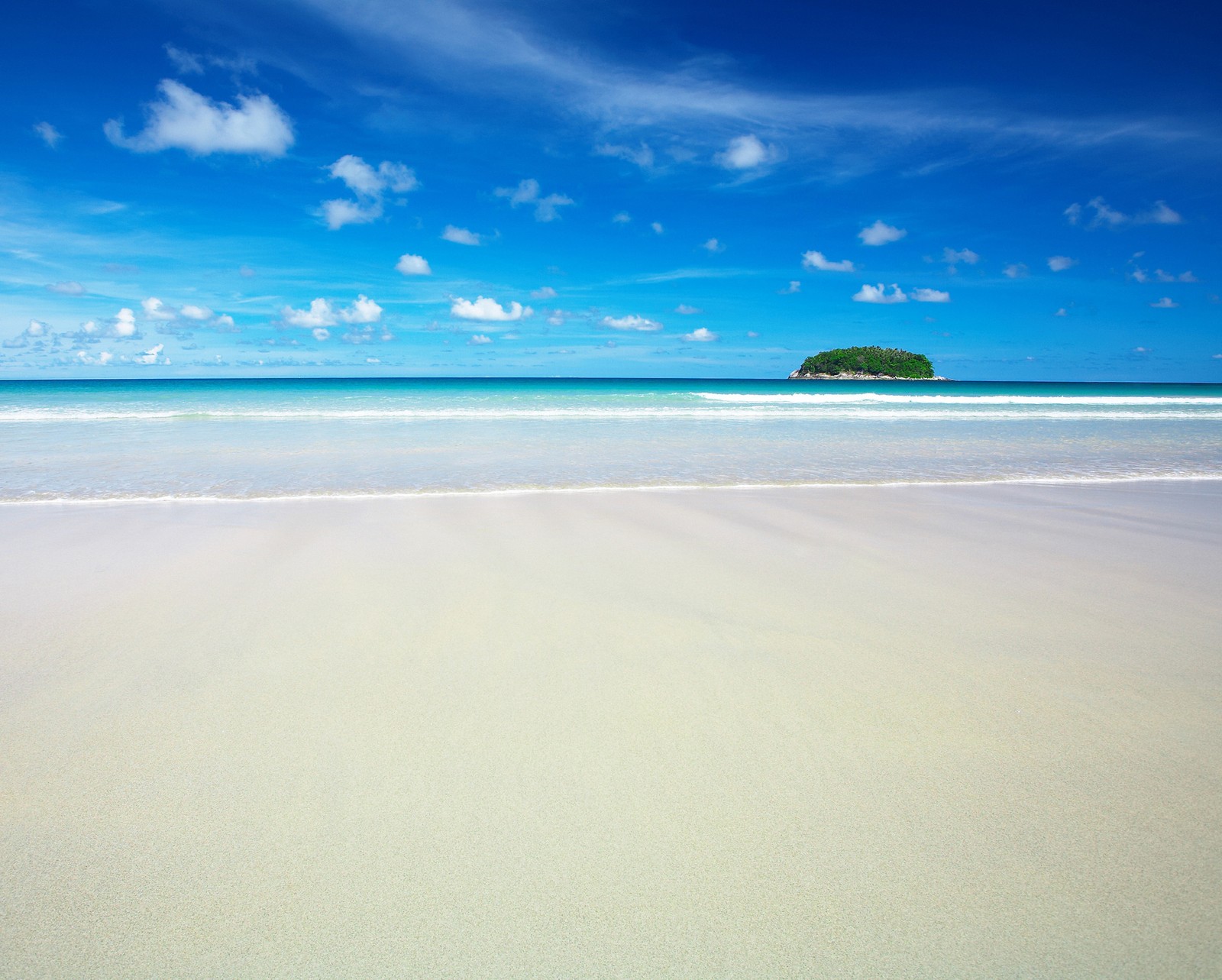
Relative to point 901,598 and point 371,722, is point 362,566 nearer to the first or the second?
point 371,722

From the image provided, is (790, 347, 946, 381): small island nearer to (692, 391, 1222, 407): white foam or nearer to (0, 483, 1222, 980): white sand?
(692, 391, 1222, 407): white foam

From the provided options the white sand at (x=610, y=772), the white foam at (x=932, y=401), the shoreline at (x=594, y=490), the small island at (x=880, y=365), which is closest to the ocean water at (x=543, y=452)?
the shoreline at (x=594, y=490)

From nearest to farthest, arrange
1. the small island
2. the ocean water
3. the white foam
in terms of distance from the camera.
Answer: the ocean water < the white foam < the small island

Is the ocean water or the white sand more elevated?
the ocean water

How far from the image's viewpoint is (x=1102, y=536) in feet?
16.6

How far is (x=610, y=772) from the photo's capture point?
2010mm

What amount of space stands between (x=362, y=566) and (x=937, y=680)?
333 centimetres

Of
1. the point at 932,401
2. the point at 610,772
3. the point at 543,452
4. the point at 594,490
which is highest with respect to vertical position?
the point at 932,401

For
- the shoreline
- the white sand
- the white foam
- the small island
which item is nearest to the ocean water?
the shoreline

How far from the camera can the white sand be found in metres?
1.44

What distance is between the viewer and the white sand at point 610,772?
1.44 metres

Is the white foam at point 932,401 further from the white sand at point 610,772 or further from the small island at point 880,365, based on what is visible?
the small island at point 880,365

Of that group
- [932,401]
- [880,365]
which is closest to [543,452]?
[932,401]

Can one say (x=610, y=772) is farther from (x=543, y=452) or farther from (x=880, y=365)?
(x=880, y=365)
